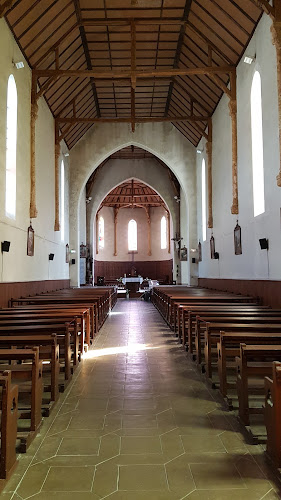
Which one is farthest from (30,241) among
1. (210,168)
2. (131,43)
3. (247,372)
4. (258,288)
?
(247,372)

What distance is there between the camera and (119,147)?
21.2 m

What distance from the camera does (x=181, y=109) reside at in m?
19.0

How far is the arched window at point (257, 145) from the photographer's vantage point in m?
11.2

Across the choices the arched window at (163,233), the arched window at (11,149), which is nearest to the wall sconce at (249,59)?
the arched window at (11,149)

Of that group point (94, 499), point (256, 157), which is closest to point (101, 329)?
point (256, 157)

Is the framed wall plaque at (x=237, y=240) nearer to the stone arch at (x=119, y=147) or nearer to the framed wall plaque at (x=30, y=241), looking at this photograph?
the framed wall plaque at (x=30, y=241)

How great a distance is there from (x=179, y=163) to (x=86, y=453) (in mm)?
19147

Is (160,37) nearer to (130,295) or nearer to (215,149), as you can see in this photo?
(215,149)

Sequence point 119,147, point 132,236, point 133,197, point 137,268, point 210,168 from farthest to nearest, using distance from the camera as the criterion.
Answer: point 132,236, point 137,268, point 133,197, point 119,147, point 210,168

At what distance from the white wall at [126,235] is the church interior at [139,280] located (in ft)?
26.6

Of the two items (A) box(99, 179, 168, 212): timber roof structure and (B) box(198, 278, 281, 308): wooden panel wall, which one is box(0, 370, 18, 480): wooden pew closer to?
(B) box(198, 278, 281, 308): wooden panel wall

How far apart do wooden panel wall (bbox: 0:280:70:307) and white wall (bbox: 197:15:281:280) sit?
6.55 m

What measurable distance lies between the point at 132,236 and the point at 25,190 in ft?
75.7

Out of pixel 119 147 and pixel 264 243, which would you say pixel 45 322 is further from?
pixel 119 147
